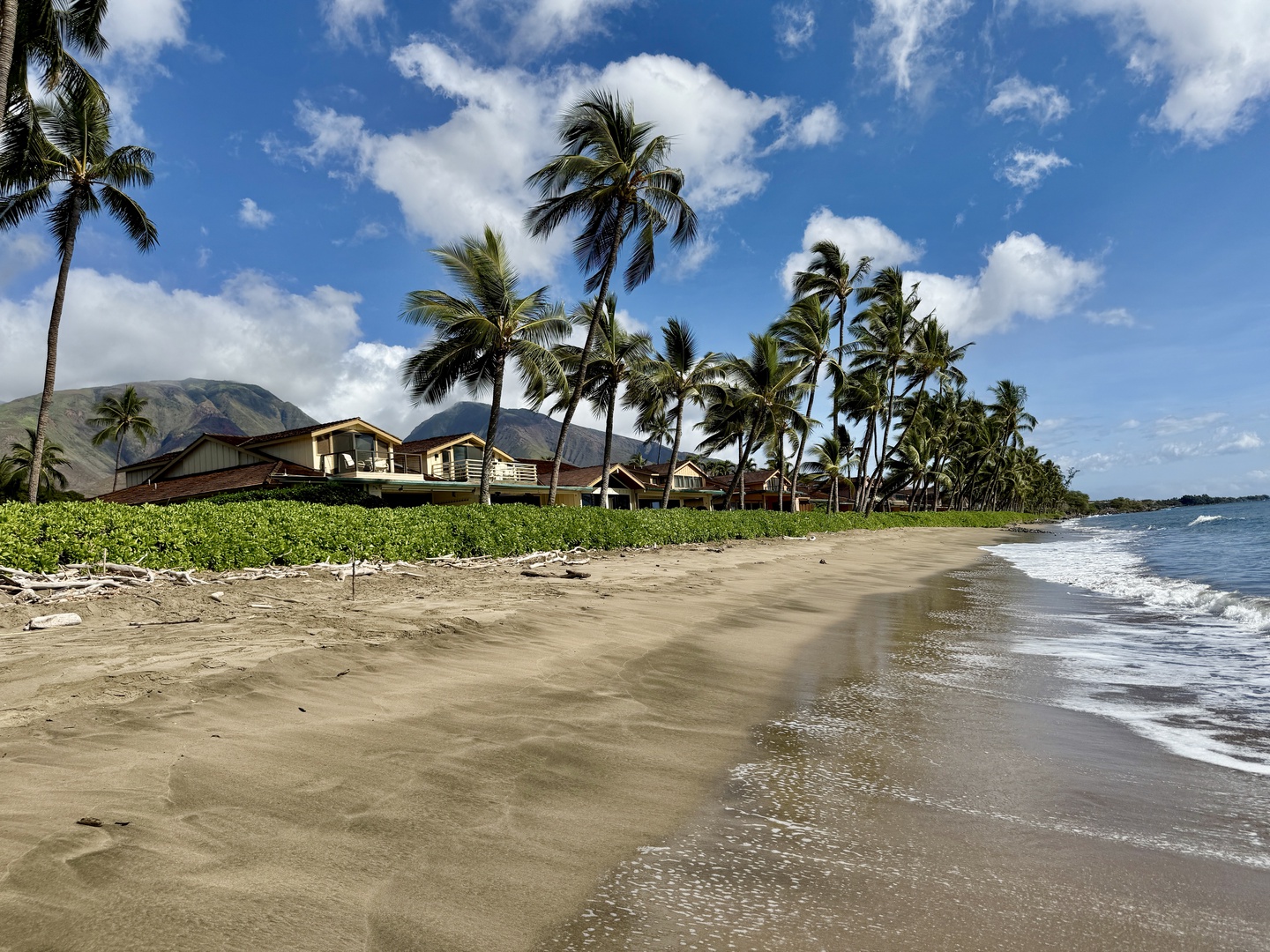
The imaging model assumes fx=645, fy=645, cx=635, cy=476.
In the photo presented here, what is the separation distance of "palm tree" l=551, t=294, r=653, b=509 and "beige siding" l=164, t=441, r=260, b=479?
18.4 metres

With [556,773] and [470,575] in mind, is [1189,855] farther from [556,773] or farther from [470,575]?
[470,575]

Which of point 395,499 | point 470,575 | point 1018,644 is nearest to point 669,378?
point 395,499

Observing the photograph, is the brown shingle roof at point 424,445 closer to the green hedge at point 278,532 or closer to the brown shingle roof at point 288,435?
the brown shingle roof at point 288,435

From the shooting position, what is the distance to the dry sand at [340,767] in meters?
2.21

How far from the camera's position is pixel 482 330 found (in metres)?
20.9

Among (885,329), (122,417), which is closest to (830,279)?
(885,329)

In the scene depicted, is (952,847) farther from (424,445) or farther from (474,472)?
(424,445)

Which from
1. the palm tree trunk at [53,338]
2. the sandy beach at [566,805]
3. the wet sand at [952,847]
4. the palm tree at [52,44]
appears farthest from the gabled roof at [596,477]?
the wet sand at [952,847]

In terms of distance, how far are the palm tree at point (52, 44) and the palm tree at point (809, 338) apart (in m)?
29.5

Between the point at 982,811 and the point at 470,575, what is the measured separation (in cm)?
1037

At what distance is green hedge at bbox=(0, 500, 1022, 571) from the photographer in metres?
9.14

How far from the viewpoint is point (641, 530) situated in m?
22.4

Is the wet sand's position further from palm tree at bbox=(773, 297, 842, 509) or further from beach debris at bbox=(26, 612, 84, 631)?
palm tree at bbox=(773, 297, 842, 509)

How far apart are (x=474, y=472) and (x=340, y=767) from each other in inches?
1385
